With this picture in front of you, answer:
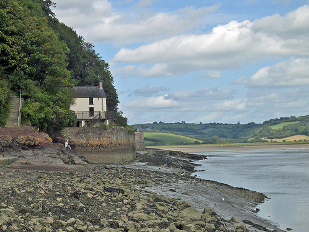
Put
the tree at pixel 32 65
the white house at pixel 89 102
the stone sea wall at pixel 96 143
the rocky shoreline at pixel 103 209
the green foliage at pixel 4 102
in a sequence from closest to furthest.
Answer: the rocky shoreline at pixel 103 209 < the green foliage at pixel 4 102 < the tree at pixel 32 65 < the stone sea wall at pixel 96 143 < the white house at pixel 89 102

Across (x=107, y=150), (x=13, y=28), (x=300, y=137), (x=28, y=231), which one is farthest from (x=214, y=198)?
(x=300, y=137)

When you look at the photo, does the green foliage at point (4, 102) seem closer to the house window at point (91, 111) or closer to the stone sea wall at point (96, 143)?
the stone sea wall at point (96, 143)

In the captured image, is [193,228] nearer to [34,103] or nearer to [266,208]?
[266,208]

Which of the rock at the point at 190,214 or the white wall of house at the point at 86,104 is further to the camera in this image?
the white wall of house at the point at 86,104

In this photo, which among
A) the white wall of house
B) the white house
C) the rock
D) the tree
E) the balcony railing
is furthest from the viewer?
the white wall of house

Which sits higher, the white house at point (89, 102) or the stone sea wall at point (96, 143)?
the white house at point (89, 102)

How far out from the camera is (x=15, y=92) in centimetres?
3912

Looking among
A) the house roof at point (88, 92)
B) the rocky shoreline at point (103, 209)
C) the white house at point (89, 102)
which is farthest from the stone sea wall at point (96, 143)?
the house roof at point (88, 92)

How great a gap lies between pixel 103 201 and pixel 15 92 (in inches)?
1090

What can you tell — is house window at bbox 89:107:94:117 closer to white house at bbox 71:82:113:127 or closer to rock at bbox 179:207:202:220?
white house at bbox 71:82:113:127

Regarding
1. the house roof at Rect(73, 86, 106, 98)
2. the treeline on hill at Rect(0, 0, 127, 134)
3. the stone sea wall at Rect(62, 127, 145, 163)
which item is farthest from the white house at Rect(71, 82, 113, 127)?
the stone sea wall at Rect(62, 127, 145, 163)

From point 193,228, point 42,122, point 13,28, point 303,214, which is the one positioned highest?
point 13,28

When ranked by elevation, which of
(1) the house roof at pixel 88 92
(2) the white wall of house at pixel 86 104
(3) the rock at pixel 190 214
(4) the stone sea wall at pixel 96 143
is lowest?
(3) the rock at pixel 190 214

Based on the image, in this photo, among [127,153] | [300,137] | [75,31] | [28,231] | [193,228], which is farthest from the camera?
[300,137]
